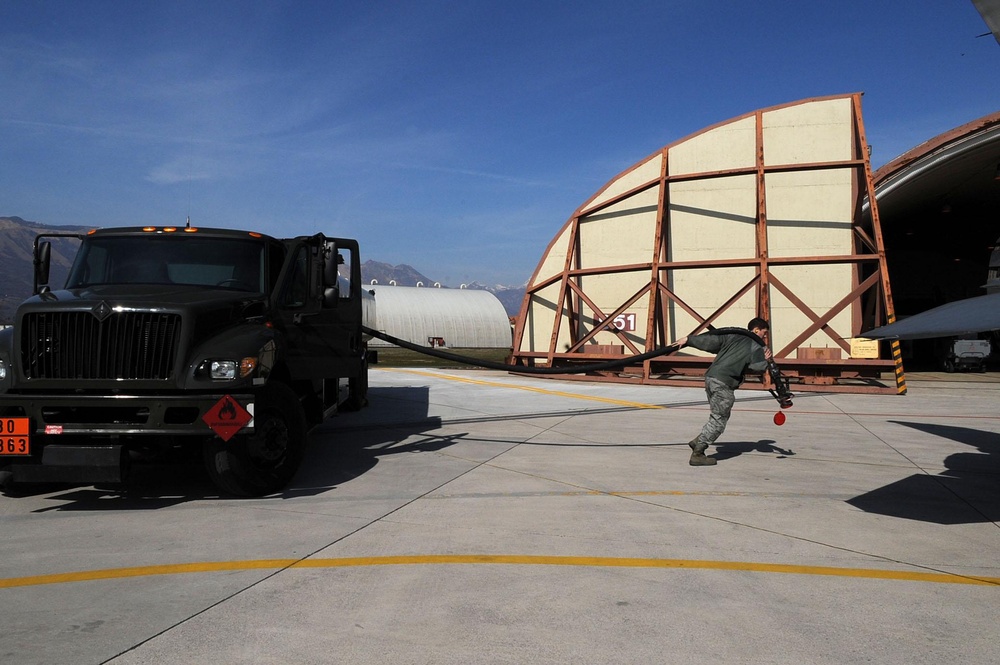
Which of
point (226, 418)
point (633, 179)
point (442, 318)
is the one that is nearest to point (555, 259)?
point (633, 179)

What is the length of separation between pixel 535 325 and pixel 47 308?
18.4m

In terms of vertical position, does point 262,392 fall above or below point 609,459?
above

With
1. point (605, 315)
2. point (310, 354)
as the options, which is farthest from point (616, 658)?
point (605, 315)

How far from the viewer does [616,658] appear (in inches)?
125

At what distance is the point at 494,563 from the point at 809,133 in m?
18.7

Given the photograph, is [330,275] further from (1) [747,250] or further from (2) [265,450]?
(1) [747,250]

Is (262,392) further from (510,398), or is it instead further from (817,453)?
(510,398)

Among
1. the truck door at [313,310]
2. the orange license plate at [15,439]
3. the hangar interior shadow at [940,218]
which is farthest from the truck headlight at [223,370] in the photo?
the hangar interior shadow at [940,218]

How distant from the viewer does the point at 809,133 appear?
19453mm

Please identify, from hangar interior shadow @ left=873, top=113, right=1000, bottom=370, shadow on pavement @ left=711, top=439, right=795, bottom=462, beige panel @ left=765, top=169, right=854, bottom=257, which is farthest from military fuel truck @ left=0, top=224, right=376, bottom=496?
beige panel @ left=765, top=169, right=854, bottom=257

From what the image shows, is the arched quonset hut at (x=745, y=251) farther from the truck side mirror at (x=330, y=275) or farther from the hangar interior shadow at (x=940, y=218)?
the truck side mirror at (x=330, y=275)

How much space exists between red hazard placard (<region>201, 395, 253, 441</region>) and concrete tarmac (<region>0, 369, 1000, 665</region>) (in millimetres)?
708

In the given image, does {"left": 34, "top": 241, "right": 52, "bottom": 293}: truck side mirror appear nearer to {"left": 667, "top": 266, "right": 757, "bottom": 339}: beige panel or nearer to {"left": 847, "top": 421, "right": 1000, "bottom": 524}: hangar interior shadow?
{"left": 847, "top": 421, "right": 1000, "bottom": 524}: hangar interior shadow

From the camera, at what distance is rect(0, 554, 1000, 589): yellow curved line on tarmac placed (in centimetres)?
425
